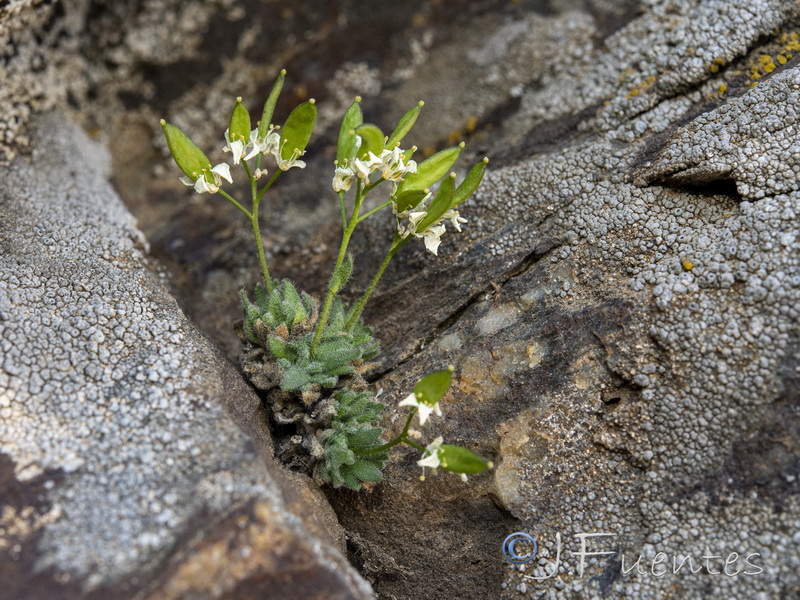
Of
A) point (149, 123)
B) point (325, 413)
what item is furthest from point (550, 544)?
point (149, 123)

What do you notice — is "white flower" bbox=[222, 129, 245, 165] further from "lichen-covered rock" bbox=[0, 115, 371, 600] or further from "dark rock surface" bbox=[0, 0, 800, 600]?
"dark rock surface" bbox=[0, 0, 800, 600]

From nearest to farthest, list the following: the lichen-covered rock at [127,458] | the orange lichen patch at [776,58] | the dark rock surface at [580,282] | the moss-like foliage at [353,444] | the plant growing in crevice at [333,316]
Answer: the lichen-covered rock at [127,458]
the dark rock surface at [580,282]
the plant growing in crevice at [333,316]
the moss-like foliage at [353,444]
the orange lichen patch at [776,58]

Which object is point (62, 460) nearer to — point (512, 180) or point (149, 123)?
point (512, 180)

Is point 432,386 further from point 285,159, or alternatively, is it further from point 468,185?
point 285,159

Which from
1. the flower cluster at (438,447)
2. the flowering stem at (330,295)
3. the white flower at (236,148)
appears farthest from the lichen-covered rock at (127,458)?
the white flower at (236,148)

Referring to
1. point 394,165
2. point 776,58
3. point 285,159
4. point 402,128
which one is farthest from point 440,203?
point 776,58

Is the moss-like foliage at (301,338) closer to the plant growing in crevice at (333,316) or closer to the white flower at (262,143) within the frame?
the plant growing in crevice at (333,316)
